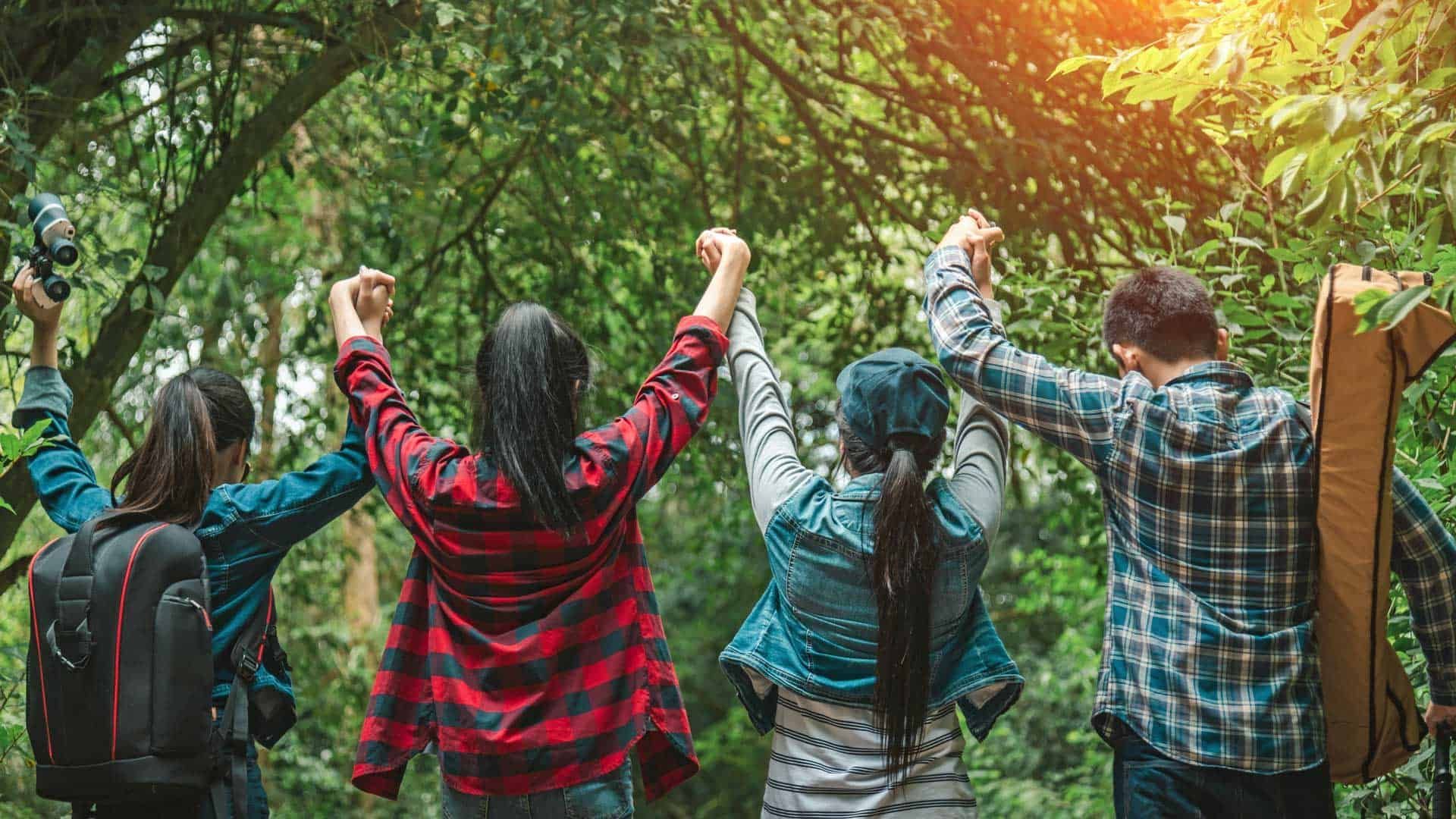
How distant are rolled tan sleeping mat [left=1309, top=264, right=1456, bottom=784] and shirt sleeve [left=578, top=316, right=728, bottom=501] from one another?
1078 mm

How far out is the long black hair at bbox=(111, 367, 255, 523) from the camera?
246cm

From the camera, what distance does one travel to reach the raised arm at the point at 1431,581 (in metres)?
2.31

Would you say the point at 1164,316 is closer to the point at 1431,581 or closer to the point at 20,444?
the point at 1431,581

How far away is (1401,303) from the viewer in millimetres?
1961

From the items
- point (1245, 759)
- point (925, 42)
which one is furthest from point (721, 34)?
point (1245, 759)

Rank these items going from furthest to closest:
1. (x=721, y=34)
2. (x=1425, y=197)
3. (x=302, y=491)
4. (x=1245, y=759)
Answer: (x=721, y=34), (x=1425, y=197), (x=302, y=491), (x=1245, y=759)

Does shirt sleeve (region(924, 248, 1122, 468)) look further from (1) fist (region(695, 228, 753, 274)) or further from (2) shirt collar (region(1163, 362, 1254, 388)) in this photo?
(1) fist (region(695, 228, 753, 274))

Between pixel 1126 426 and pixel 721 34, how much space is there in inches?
168

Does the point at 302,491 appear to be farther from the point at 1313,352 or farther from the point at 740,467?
the point at 740,467

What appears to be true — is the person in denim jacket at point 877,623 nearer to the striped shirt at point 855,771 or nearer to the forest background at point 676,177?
the striped shirt at point 855,771

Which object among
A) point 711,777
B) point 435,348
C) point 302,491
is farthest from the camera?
point 711,777

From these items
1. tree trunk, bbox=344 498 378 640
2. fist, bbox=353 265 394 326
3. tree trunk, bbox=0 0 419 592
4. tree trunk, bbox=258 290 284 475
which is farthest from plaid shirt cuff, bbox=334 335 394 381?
tree trunk, bbox=344 498 378 640

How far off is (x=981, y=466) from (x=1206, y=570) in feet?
1.47

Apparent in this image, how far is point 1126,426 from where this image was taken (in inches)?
90.6
